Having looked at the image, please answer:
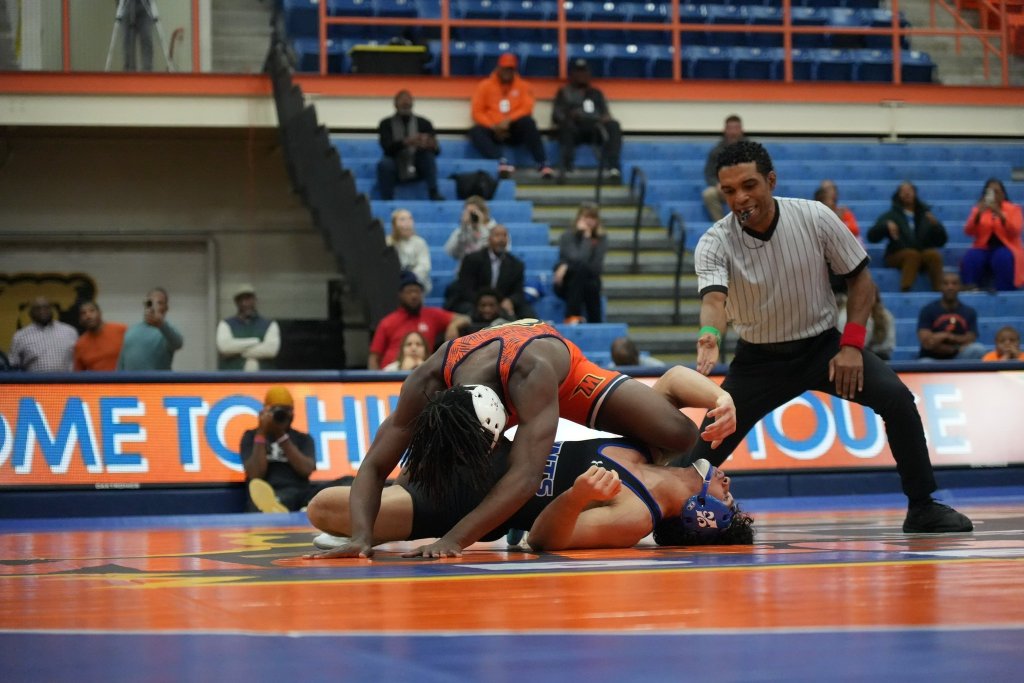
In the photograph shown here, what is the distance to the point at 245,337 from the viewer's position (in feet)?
46.0

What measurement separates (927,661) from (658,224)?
46.2 feet

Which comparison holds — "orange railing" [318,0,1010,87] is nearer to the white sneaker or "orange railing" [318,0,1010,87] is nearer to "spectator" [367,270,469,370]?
"spectator" [367,270,469,370]

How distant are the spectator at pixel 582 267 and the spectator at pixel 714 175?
2300 millimetres

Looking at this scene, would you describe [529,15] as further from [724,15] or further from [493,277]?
[493,277]

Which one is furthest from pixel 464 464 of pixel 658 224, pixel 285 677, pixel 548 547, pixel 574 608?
pixel 658 224

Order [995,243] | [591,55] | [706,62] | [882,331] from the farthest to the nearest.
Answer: [706,62] → [591,55] → [995,243] → [882,331]

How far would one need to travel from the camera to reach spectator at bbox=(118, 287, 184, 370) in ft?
41.0

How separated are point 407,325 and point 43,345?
381 centimetres

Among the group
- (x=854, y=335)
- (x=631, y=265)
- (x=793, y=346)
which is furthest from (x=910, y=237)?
(x=854, y=335)

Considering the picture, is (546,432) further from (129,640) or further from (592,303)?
(592,303)

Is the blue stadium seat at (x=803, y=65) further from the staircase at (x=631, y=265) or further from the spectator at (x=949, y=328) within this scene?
the spectator at (x=949, y=328)

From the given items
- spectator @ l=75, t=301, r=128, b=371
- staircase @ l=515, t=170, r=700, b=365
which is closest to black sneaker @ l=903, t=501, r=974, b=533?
staircase @ l=515, t=170, r=700, b=365

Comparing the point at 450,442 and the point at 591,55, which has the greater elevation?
the point at 591,55

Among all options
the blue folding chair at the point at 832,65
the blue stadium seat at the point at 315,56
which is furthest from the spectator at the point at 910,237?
the blue stadium seat at the point at 315,56
